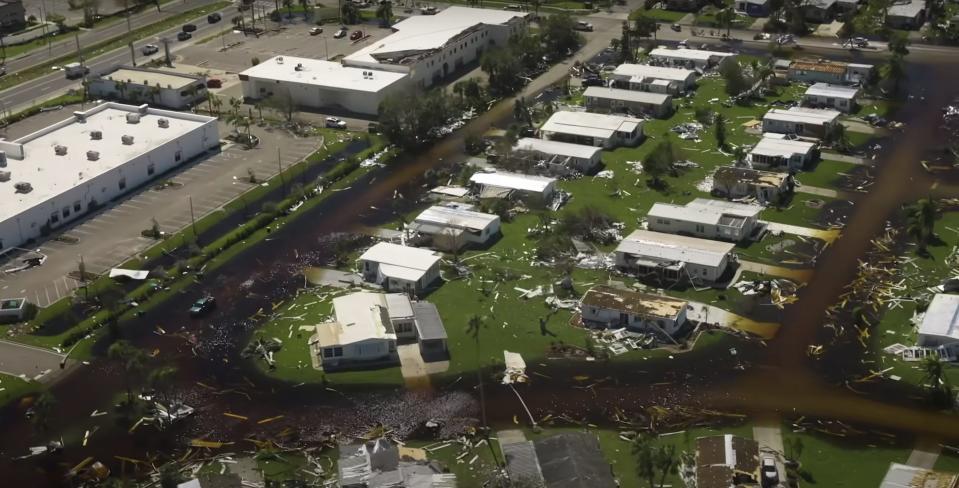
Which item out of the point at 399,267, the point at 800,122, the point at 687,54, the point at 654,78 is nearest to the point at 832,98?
the point at 800,122

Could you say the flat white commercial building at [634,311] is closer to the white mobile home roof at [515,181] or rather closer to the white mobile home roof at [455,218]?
the white mobile home roof at [455,218]

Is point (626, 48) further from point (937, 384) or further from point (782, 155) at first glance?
point (937, 384)

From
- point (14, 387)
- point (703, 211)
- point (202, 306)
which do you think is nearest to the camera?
point (14, 387)

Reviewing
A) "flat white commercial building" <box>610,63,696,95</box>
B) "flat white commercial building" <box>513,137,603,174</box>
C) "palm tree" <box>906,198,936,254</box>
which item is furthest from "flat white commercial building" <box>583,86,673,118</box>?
"palm tree" <box>906,198,936,254</box>

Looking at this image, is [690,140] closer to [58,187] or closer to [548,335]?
[548,335]

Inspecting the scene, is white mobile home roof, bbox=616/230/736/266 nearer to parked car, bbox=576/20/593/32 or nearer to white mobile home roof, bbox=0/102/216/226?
white mobile home roof, bbox=0/102/216/226

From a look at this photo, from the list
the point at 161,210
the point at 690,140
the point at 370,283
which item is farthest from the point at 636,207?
the point at 161,210

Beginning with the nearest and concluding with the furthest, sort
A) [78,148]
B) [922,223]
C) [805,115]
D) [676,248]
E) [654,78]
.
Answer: [676,248] → [922,223] → [78,148] → [805,115] → [654,78]
